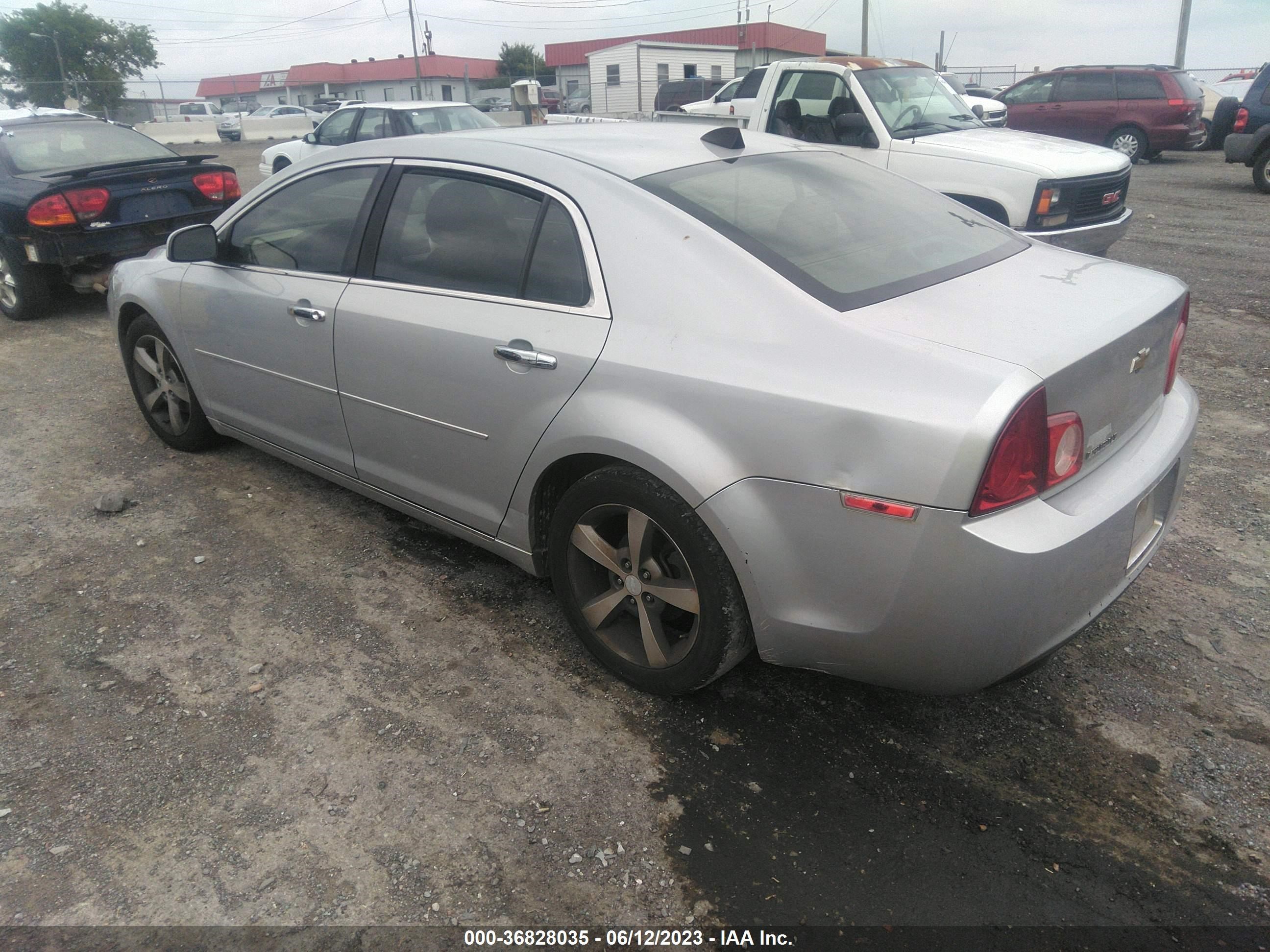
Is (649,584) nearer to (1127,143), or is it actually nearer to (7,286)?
(7,286)

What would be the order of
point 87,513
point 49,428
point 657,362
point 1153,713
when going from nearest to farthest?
1. point 657,362
2. point 1153,713
3. point 87,513
4. point 49,428

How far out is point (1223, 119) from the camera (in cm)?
1494

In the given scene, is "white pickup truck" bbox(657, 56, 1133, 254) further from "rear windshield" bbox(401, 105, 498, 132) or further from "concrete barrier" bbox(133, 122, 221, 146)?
"concrete barrier" bbox(133, 122, 221, 146)

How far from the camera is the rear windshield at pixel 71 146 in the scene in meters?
7.50

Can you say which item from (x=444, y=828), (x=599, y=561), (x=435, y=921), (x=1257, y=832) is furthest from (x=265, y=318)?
(x=1257, y=832)

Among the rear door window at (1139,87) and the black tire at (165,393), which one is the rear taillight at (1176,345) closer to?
the black tire at (165,393)

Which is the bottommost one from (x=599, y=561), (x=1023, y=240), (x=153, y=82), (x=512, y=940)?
(x=512, y=940)

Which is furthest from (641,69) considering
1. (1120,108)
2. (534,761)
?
(534,761)

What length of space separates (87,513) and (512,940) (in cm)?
329

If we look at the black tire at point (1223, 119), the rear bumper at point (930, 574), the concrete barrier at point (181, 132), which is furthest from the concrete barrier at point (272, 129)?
the rear bumper at point (930, 574)

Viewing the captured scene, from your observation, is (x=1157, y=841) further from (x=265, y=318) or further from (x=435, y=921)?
(x=265, y=318)

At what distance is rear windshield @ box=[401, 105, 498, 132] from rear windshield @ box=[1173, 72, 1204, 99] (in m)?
12.0

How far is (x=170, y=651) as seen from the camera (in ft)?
10.3

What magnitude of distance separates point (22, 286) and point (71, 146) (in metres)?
1.40
